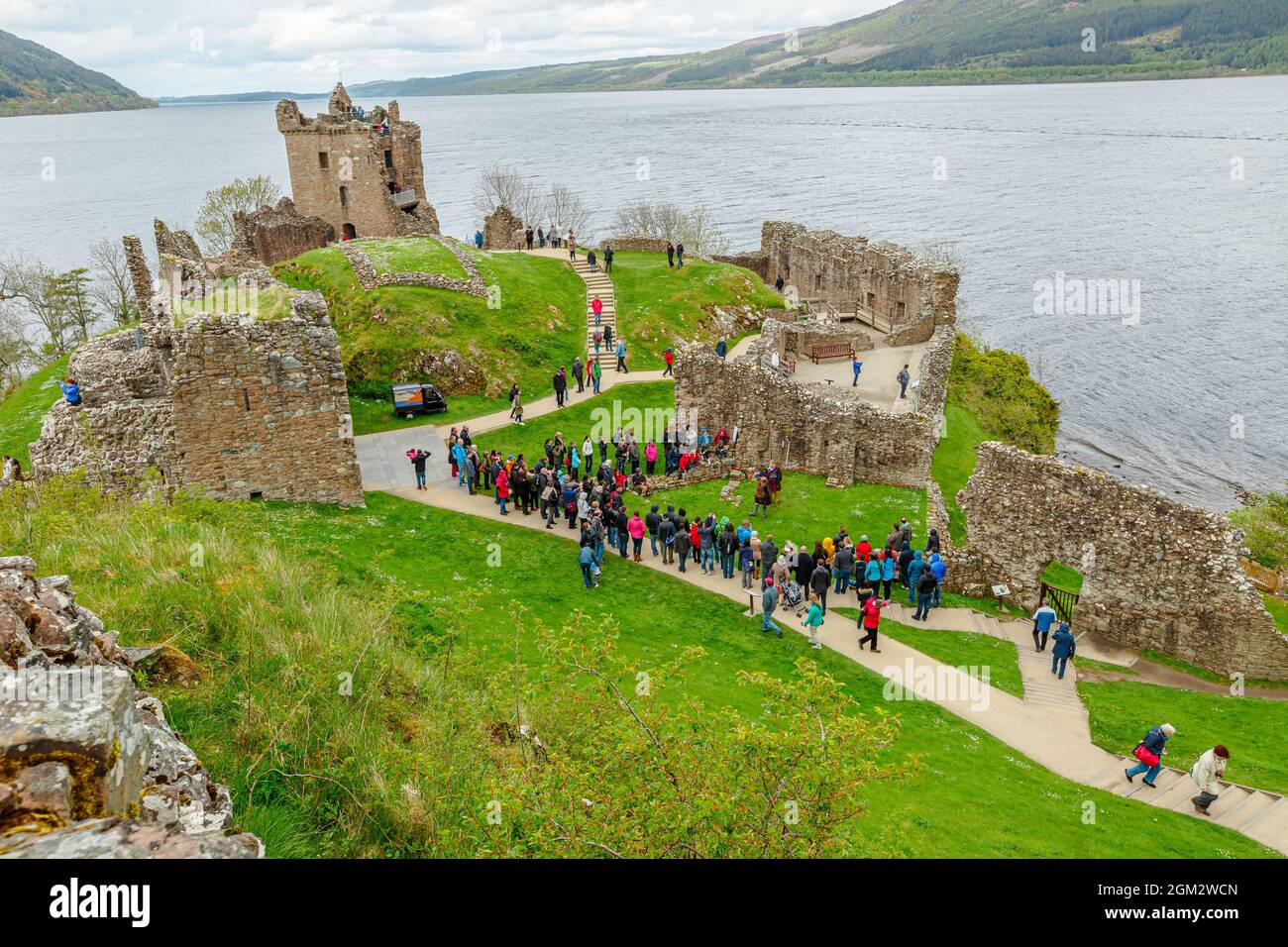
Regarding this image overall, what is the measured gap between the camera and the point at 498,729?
43.1ft

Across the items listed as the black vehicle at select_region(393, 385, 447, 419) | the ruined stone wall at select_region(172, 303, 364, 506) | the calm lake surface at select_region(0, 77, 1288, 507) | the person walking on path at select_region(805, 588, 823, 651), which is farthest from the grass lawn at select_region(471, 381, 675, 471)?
the calm lake surface at select_region(0, 77, 1288, 507)

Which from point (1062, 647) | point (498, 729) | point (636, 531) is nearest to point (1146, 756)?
point (1062, 647)

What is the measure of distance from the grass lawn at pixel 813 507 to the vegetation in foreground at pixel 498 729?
6.92 meters

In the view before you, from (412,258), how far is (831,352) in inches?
887

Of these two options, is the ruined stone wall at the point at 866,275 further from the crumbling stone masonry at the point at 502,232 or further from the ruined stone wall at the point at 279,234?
the ruined stone wall at the point at 279,234

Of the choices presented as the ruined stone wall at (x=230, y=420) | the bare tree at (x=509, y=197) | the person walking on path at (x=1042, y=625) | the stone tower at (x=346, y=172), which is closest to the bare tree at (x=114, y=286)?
the stone tower at (x=346, y=172)

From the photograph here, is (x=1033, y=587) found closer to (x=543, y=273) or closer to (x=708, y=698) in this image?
(x=708, y=698)

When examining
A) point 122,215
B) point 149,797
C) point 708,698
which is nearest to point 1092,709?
point 708,698

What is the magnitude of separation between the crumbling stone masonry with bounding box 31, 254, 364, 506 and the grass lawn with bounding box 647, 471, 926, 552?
11480 millimetres

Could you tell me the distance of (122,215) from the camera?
134 metres

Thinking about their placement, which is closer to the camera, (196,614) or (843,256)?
(196,614)

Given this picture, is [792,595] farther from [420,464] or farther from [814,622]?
[420,464]
